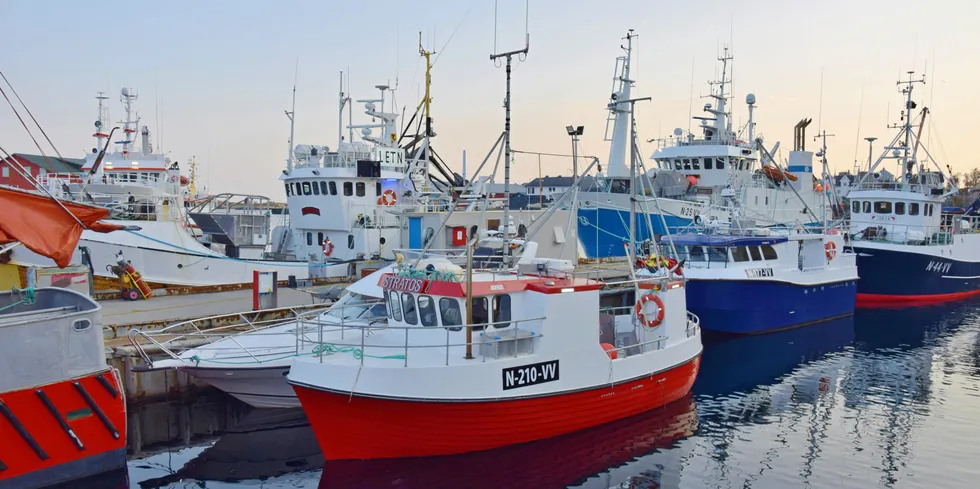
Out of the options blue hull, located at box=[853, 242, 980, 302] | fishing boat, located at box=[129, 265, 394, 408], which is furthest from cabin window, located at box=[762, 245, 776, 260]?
fishing boat, located at box=[129, 265, 394, 408]

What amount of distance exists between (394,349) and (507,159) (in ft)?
15.5

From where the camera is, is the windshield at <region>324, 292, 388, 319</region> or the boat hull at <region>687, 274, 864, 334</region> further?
the boat hull at <region>687, 274, 864, 334</region>

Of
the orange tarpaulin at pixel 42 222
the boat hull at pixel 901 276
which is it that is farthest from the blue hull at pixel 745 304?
the orange tarpaulin at pixel 42 222

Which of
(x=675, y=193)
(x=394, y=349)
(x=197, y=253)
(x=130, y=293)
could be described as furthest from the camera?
(x=675, y=193)

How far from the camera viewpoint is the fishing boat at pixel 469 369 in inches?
467

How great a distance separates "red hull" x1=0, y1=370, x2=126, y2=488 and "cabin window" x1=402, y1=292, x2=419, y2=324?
479cm

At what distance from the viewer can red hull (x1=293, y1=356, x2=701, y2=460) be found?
1193 centimetres

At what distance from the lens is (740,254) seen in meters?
24.7

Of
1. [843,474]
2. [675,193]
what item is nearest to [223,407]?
[843,474]

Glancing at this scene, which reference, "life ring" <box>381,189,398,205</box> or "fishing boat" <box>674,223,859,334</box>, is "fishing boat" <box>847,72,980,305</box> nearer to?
"fishing boat" <box>674,223,859,334</box>

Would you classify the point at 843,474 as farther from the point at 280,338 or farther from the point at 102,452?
the point at 102,452

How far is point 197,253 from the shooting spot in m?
23.9

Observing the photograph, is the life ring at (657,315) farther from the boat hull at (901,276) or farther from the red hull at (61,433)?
the boat hull at (901,276)

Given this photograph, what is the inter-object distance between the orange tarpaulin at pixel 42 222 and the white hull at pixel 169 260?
1046 centimetres
